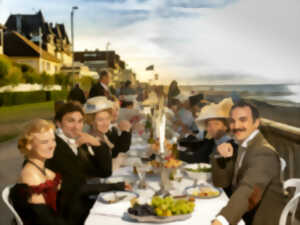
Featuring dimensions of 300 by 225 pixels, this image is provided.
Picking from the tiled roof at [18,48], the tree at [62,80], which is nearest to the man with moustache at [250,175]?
the tree at [62,80]

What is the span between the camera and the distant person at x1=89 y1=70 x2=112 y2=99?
6.93 metres

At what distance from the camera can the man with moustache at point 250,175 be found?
204 centimetres

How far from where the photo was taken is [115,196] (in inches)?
94.4

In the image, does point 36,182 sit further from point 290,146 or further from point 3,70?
point 3,70

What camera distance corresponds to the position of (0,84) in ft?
73.1

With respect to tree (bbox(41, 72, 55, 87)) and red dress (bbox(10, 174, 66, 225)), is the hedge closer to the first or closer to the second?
tree (bbox(41, 72, 55, 87))

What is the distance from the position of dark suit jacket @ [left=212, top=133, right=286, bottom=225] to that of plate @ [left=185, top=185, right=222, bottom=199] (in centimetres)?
15

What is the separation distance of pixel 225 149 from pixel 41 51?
36147mm

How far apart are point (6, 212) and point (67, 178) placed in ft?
7.24

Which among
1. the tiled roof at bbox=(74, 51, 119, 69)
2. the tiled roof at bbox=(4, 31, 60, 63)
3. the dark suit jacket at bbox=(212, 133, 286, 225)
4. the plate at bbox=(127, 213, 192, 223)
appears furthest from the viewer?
the tiled roof at bbox=(74, 51, 119, 69)

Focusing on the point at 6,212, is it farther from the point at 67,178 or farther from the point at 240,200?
the point at 240,200

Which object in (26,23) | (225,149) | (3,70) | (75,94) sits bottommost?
(225,149)

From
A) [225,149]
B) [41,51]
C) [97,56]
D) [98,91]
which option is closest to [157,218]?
[225,149]

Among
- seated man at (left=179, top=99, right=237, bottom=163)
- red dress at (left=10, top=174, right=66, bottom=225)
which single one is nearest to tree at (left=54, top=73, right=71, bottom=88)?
seated man at (left=179, top=99, right=237, bottom=163)
